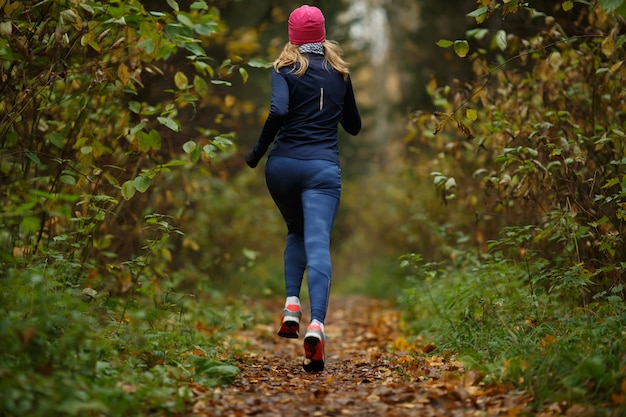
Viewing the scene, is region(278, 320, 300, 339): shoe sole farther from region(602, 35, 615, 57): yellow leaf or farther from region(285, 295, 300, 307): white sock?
region(602, 35, 615, 57): yellow leaf

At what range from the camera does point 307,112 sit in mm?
4301

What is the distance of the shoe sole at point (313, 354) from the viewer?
399 cm

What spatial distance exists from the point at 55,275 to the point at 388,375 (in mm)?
2150

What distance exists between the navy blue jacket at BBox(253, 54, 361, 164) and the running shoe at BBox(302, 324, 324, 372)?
42.7 inches

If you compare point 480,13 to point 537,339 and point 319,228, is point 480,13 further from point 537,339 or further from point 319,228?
point 537,339

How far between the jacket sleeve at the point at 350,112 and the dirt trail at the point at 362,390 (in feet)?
5.35

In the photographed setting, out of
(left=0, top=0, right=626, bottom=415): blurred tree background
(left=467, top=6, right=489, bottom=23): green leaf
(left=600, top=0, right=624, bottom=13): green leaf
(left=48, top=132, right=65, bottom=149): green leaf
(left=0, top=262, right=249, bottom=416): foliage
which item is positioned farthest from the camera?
(left=48, top=132, right=65, bottom=149): green leaf

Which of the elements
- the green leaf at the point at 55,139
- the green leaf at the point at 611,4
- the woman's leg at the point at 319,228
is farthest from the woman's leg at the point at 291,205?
the green leaf at the point at 611,4

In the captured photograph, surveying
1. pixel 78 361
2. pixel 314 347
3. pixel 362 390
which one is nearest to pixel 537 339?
pixel 362 390

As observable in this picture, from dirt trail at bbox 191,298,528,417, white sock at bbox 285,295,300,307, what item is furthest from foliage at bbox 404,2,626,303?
white sock at bbox 285,295,300,307

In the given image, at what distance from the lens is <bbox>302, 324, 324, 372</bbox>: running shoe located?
397 cm

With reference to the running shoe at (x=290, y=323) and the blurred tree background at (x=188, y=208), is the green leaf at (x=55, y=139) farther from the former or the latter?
the running shoe at (x=290, y=323)

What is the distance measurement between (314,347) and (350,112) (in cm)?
164

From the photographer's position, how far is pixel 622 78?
4.75 m
